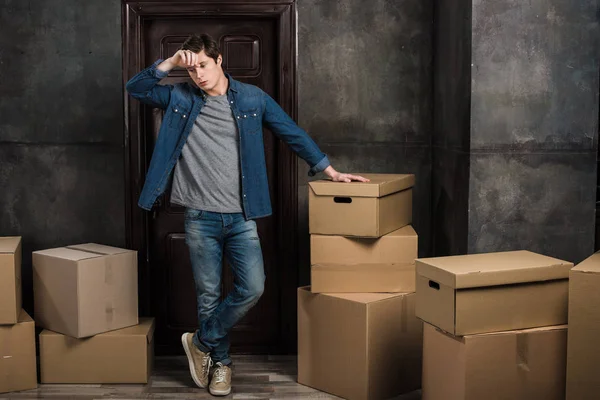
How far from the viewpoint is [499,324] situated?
2926 mm

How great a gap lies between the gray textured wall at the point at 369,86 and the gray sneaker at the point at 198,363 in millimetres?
968

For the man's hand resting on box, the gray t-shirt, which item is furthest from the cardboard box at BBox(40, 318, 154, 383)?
the man's hand resting on box

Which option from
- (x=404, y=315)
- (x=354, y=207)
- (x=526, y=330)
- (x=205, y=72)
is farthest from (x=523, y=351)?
(x=205, y=72)

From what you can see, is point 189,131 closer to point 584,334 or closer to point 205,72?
point 205,72

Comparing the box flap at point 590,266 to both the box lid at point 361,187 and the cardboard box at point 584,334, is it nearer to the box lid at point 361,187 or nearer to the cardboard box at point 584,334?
the cardboard box at point 584,334

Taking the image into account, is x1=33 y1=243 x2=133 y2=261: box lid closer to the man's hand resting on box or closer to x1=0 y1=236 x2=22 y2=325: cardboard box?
x1=0 y1=236 x2=22 y2=325: cardboard box

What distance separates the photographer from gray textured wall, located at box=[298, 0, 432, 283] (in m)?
4.11

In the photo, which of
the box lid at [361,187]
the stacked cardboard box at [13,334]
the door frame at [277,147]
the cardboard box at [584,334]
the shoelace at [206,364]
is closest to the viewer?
the cardboard box at [584,334]

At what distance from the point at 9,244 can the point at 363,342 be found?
1.72 metres

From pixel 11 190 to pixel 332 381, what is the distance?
1970 millimetres

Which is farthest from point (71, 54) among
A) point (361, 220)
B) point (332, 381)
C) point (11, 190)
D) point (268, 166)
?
point (332, 381)

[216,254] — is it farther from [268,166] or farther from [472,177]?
[472,177]

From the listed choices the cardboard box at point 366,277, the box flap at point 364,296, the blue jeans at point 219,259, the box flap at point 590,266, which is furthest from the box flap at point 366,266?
the box flap at point 590,266

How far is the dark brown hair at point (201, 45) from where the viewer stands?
11.1ft
